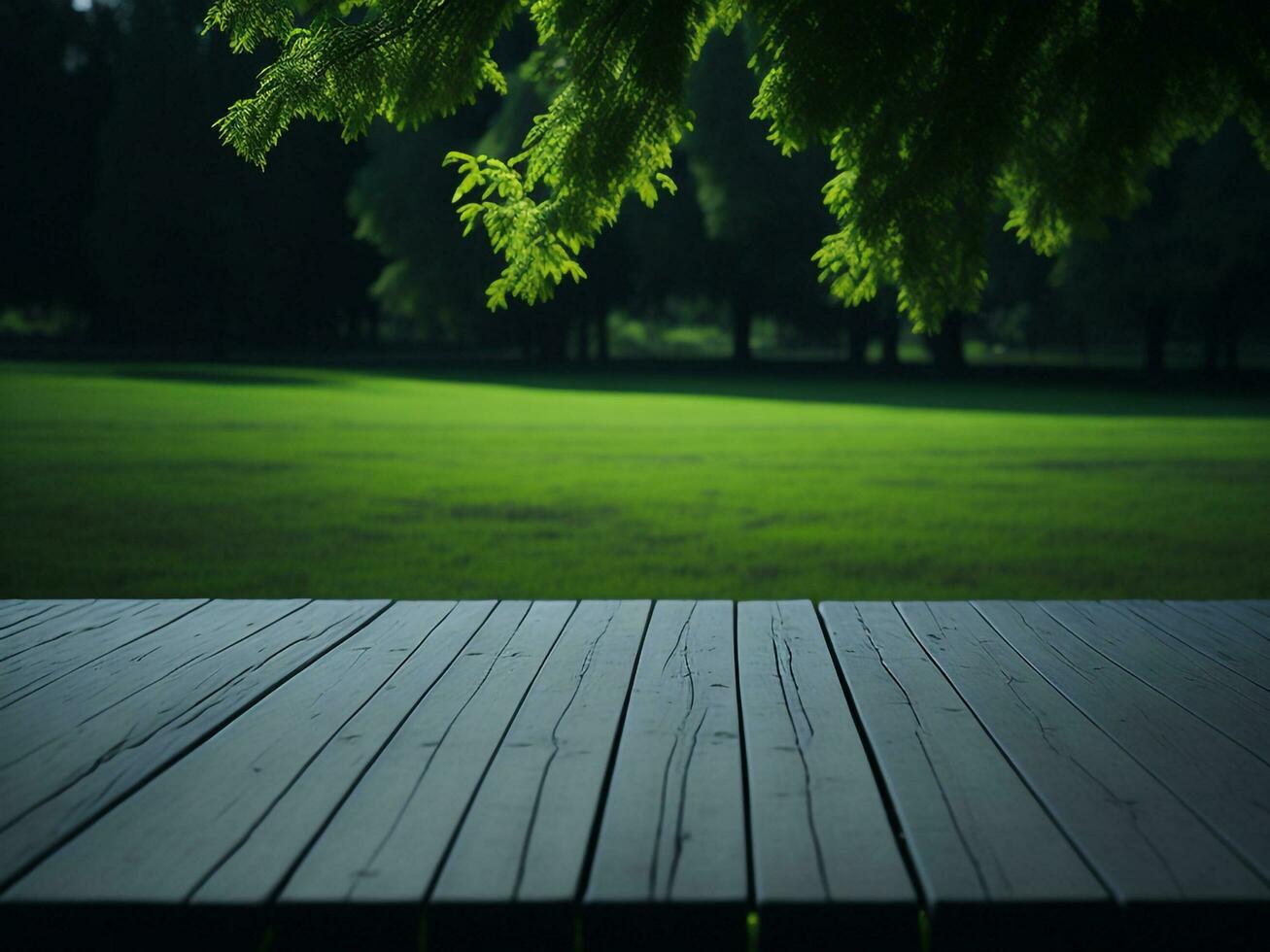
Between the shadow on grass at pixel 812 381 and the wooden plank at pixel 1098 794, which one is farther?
the shadow on grass at pixel 812 381

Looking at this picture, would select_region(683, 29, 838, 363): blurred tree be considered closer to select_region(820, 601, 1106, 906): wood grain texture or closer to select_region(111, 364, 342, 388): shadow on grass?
select_region(111, 364, 342, 388): shadow on grass

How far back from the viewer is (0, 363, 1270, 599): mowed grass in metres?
9.32

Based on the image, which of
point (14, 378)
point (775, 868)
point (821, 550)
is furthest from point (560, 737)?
point (14, 378)

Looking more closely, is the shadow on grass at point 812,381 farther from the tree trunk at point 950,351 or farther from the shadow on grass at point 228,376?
the tree trunk at point 950,351

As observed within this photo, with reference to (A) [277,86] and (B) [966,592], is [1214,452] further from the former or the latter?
(A) [277,86]

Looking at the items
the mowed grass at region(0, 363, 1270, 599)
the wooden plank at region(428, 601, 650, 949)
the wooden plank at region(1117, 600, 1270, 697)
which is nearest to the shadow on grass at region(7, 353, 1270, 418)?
the mowed grass at region(0, 363, 1270, 599)

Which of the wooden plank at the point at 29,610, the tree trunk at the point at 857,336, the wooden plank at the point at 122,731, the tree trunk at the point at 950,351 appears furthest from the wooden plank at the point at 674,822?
the tree trunk at the point at 857,336

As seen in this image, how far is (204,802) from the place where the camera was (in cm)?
291

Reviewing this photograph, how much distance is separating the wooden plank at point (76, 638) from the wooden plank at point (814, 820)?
235 centimetres

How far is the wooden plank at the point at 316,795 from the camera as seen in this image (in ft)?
8.03

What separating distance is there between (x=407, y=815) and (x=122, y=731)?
117 cm

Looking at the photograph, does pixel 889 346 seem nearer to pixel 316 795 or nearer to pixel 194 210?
pixel 194 210

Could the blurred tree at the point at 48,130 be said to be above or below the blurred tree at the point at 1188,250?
above

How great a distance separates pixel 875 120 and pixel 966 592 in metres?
5.12
